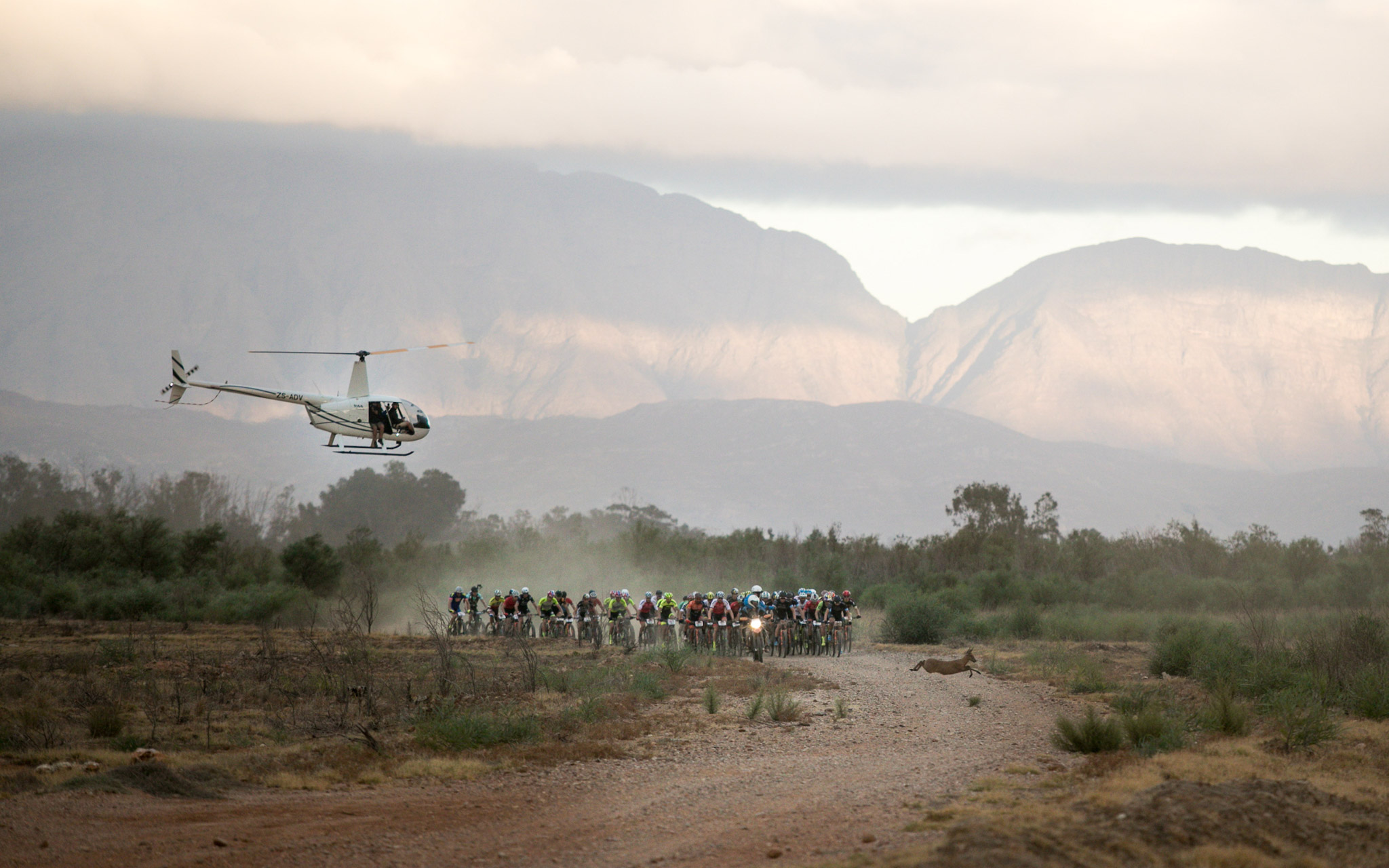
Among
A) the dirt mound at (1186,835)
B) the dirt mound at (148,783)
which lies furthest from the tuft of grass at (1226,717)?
the dirt mound at (148,783)

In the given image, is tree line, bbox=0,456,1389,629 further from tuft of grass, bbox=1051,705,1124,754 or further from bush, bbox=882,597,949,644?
tuft of grass, bbox=1051,705,1124,754

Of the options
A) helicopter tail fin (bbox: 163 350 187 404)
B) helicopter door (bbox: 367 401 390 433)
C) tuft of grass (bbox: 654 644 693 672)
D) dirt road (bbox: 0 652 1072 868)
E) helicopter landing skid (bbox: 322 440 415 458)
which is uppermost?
helicopter tail fin (bbox: 163 350 187 404)

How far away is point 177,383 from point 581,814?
26.6 m

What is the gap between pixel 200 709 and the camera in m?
16.9

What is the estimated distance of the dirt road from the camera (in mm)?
9781

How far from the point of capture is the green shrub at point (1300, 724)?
45.6ft

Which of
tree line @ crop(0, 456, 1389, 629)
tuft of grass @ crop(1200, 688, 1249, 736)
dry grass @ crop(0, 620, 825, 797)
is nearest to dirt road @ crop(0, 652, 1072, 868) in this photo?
dry grass @ crop(0, 620, 825, 797)

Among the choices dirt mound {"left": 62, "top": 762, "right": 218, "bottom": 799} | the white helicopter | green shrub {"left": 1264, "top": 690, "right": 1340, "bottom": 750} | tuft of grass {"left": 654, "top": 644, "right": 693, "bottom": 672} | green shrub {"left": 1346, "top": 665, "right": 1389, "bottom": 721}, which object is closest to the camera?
dirt mound {"left": 62, "top": 762, "right": 218, "bottom": 799}

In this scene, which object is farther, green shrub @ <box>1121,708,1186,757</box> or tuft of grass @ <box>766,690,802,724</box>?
tuft of grass @ <box>766,690,802,724</box>

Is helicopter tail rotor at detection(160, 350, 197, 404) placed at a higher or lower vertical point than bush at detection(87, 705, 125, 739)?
higher

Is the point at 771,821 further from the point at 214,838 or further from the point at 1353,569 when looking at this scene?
the point at 1353,569

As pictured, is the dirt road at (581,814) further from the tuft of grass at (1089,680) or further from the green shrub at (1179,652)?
the green shrub at (1179,652)

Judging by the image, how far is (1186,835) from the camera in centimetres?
897

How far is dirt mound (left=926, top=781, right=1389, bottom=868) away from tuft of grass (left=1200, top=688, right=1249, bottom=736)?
15.6 ft
